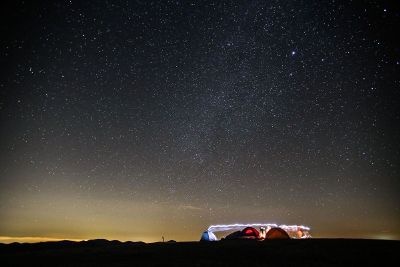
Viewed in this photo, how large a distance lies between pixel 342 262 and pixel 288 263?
1558mm

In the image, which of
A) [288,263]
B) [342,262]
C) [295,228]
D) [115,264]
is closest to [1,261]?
[115,264]

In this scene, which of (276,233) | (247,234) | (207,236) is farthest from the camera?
(207,236)

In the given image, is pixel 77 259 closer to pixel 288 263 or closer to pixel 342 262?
pixel 288 263

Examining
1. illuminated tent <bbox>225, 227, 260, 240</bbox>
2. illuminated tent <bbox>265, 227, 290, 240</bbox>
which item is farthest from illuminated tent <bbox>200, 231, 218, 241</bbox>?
illuminated tent <bbox>265, 227, 290, 240</bbox>

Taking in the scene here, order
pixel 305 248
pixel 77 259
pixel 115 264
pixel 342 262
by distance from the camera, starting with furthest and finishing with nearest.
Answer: pixel 77 259 → pixel 305 248 → pixel 115 264 → pixel 342 262

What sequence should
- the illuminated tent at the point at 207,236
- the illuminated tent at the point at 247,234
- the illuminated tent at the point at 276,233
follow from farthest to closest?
the illuminated tent at the point at 207,236 < the illuminated tent at the point at 276,233 < the illuminated tent at the point at 247,234

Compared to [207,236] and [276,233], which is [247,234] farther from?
[207,236]

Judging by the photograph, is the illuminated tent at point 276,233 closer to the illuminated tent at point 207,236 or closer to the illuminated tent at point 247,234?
the illuminated tent at point 247,234

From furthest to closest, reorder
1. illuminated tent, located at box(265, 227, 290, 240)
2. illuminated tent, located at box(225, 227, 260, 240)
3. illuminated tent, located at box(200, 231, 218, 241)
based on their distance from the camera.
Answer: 1. illuminated tent, located at box(200, 231, 218, 241)
2. illuminated tent, located at box(265, 227, 290, 240)
3. illuminated tent, located at box(225, 227, 260, 240)

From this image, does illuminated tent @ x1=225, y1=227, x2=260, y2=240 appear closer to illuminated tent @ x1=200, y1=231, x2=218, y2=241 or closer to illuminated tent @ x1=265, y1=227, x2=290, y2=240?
illuminated tent @ x1=265, y1=227, x2=290, y2=240

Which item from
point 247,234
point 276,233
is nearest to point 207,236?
point 247,234

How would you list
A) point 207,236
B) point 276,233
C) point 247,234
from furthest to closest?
point 207,236 → point 276,233 → point 247,234

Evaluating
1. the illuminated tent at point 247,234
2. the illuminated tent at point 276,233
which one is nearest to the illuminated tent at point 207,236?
the illuminated tent at point 247,234

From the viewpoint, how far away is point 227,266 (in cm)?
902
